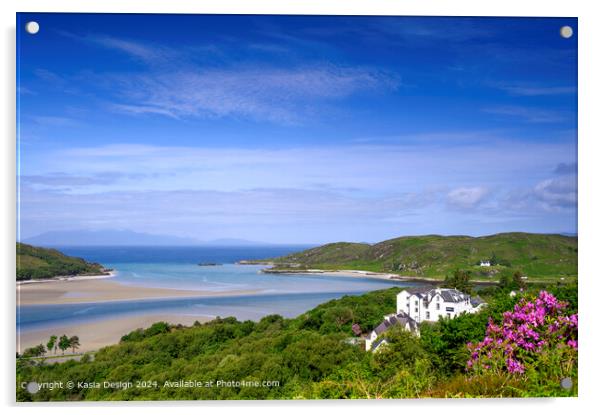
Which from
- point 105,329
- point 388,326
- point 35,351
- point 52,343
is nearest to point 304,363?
point 388,326

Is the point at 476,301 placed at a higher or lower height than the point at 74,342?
higher

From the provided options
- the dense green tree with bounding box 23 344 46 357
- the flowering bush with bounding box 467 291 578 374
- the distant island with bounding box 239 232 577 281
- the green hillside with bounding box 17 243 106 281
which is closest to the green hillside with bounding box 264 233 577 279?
the distant island with bounding box 239 232 577 281

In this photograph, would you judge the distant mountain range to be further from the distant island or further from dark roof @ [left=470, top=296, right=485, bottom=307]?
dark roof @ [left=470, top=296, right=485, bottom=307]

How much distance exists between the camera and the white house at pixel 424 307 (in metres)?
4.61

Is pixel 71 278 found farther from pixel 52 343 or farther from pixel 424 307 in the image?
pixel 424 307

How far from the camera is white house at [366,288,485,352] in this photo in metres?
4.61

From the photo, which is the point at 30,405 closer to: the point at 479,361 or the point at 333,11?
the point at 479,361

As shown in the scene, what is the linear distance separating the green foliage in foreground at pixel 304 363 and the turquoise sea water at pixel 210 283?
13 centimetres

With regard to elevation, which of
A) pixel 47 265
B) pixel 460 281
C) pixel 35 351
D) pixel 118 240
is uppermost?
pixel 118 240

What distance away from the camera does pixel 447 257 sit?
473 cm

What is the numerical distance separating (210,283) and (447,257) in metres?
2.13

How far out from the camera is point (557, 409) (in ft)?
13.9

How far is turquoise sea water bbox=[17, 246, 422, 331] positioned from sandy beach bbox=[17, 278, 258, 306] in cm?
4

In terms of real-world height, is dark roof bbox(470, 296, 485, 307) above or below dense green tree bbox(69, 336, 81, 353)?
above
